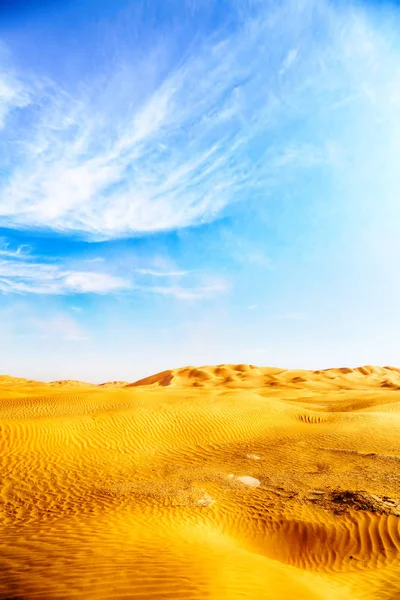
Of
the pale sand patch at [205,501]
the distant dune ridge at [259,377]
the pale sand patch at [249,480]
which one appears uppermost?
the distant dune ridge at [259,377]

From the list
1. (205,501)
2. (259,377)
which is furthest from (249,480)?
(259,377)

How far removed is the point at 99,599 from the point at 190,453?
11.1 meters

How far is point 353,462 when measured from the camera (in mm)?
12688

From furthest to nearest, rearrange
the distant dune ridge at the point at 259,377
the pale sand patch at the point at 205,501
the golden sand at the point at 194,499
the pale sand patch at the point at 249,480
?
the distant dune ridge at the point at 259,377, the pale sand patch at the point at 249,480, the pale sand patch at the point at 205,501, the golden sand at the point at 194,499

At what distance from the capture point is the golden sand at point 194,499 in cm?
469

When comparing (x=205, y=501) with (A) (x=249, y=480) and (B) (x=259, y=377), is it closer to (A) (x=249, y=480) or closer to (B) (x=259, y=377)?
(A) (x=249, y=480)

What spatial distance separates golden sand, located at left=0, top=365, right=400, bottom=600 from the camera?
469cm

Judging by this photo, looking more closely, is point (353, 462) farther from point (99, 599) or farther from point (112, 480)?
point (99, 599)

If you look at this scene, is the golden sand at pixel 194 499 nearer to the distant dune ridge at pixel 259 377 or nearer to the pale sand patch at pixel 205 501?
the pale sand patch at pixel 205 501

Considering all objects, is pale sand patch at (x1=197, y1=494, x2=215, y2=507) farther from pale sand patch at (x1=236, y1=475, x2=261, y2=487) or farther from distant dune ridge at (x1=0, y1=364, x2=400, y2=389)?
distant dune ridge at (x1=0, y1=364, x2=400, y2=389)

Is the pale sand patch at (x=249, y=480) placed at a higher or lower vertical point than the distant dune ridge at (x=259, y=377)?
lower

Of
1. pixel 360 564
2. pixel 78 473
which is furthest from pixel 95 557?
pixel 78 473

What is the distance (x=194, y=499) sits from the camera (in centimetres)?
965

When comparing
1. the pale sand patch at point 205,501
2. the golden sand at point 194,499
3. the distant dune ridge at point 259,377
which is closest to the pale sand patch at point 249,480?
the golden sand at point 194,499
